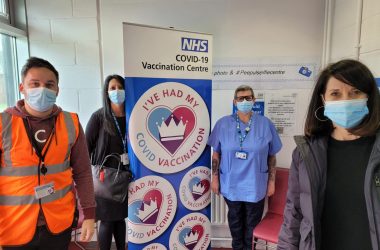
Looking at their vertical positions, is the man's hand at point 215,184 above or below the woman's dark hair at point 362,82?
below

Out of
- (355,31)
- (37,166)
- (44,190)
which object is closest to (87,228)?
(44,190)

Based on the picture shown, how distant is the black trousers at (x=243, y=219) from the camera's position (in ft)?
6.97

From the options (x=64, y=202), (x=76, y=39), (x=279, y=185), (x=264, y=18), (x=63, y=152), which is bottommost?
(x=279, y=185)

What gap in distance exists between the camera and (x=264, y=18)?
8.39ft

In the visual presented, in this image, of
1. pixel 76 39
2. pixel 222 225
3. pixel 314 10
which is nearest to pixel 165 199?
pixel 222 225

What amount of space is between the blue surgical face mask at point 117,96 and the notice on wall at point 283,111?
4.69 feet

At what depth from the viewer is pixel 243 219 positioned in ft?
7.29

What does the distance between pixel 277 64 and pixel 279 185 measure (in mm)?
1179

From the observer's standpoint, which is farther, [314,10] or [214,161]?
[314,10]

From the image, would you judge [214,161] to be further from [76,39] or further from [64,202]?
[76,39]

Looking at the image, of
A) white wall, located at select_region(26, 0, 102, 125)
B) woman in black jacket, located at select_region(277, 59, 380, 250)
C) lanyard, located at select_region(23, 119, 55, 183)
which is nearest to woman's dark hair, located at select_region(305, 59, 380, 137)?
woman in black jacket, located at select_region(277, 59, 380, 250)

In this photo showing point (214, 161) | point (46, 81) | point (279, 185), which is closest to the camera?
point (46, 81)

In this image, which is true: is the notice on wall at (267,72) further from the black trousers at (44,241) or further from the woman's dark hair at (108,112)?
the black trousers at (44,241)

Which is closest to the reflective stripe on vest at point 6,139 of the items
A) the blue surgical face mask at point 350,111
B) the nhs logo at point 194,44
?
the nhs logo at point 194,44
